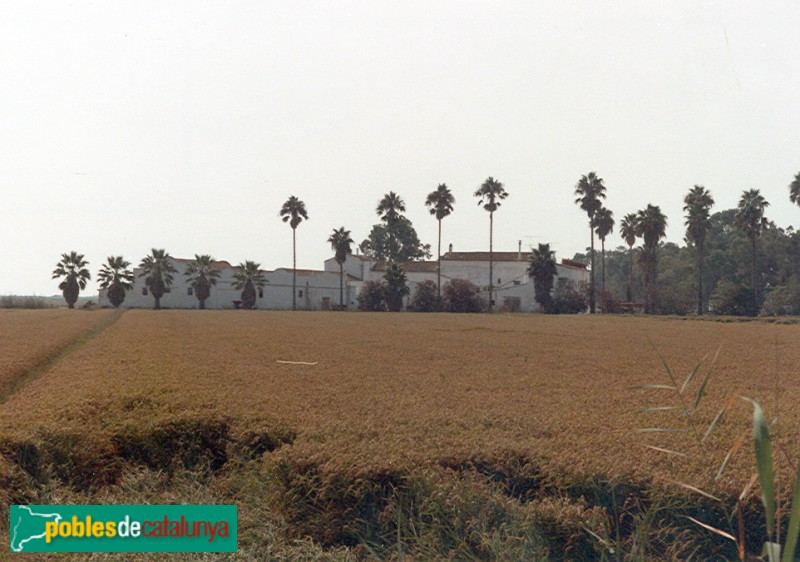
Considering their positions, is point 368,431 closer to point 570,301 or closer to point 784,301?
point 784,301

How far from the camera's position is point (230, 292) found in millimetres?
83812

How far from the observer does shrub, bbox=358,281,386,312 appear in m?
74.8

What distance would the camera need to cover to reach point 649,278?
66.4 metres

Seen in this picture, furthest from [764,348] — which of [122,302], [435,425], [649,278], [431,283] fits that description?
[122,302]

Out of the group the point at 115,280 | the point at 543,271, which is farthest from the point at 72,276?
the point at 543,271

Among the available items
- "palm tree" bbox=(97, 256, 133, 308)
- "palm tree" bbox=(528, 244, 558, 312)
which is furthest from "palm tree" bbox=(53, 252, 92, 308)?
"palm tree" bbox=(528, 244, 558, 312)

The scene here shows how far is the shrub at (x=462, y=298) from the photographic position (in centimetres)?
7119

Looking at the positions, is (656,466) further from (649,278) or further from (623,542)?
(649,278)

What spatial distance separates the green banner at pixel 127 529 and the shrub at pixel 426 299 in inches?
2699

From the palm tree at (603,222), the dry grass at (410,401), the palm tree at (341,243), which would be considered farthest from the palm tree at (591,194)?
the dry grass at (410,401)

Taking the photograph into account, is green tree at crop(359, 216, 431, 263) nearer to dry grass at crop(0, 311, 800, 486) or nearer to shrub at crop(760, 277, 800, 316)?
shrub at crop(760, 277, 800, 316)

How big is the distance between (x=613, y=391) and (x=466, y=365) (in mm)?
4060

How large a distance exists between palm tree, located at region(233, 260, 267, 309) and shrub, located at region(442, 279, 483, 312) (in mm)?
23464

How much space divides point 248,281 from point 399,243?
3491 cm
